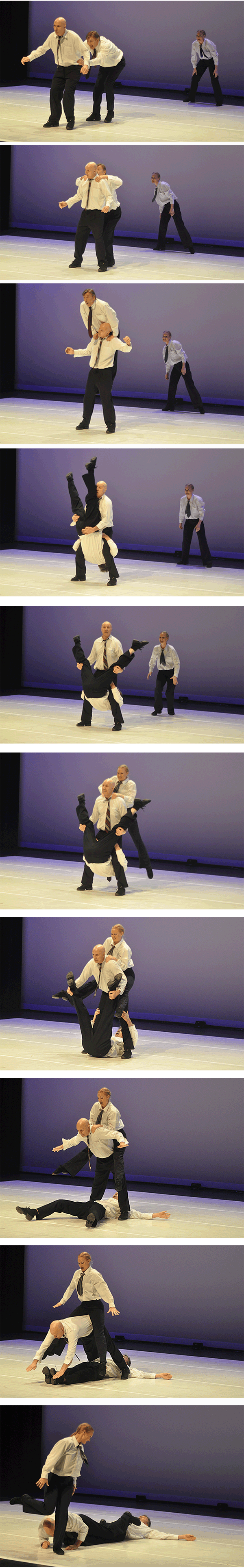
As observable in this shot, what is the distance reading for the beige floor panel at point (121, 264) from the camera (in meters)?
14.6

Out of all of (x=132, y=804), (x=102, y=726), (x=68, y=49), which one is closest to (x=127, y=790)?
(x=132, y=804)

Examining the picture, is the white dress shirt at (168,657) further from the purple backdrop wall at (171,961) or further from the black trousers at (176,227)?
the black trousers at (176,227)

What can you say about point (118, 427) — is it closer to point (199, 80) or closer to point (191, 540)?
point (191, 540)

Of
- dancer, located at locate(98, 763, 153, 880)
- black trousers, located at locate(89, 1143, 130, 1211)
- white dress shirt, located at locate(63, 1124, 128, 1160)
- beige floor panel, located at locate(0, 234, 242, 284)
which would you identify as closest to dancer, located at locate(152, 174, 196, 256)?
beige floor panel, located at locate(0, 234, 242, 284)

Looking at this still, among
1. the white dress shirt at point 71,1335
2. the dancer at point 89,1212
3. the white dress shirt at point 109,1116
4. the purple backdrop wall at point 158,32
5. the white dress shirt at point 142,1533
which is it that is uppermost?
the purple backdrop wall at point 158,32

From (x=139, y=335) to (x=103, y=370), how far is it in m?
1.95

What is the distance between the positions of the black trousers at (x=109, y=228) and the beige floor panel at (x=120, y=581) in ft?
8.15

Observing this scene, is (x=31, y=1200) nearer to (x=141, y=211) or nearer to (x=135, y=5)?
(x=141, y=211)

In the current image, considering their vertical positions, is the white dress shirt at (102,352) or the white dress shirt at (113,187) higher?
the white dress shirt at (113,187)

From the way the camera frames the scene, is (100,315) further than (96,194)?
Yes

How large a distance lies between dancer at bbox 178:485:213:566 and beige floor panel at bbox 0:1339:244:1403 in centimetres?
648

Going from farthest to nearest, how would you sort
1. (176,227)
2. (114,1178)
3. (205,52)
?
(176,227)
(205,52)
(114,1178)

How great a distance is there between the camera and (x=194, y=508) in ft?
49.9

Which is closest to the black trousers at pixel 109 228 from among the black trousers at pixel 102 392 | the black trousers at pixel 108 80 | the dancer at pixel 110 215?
the dancer at pixel 110 215
